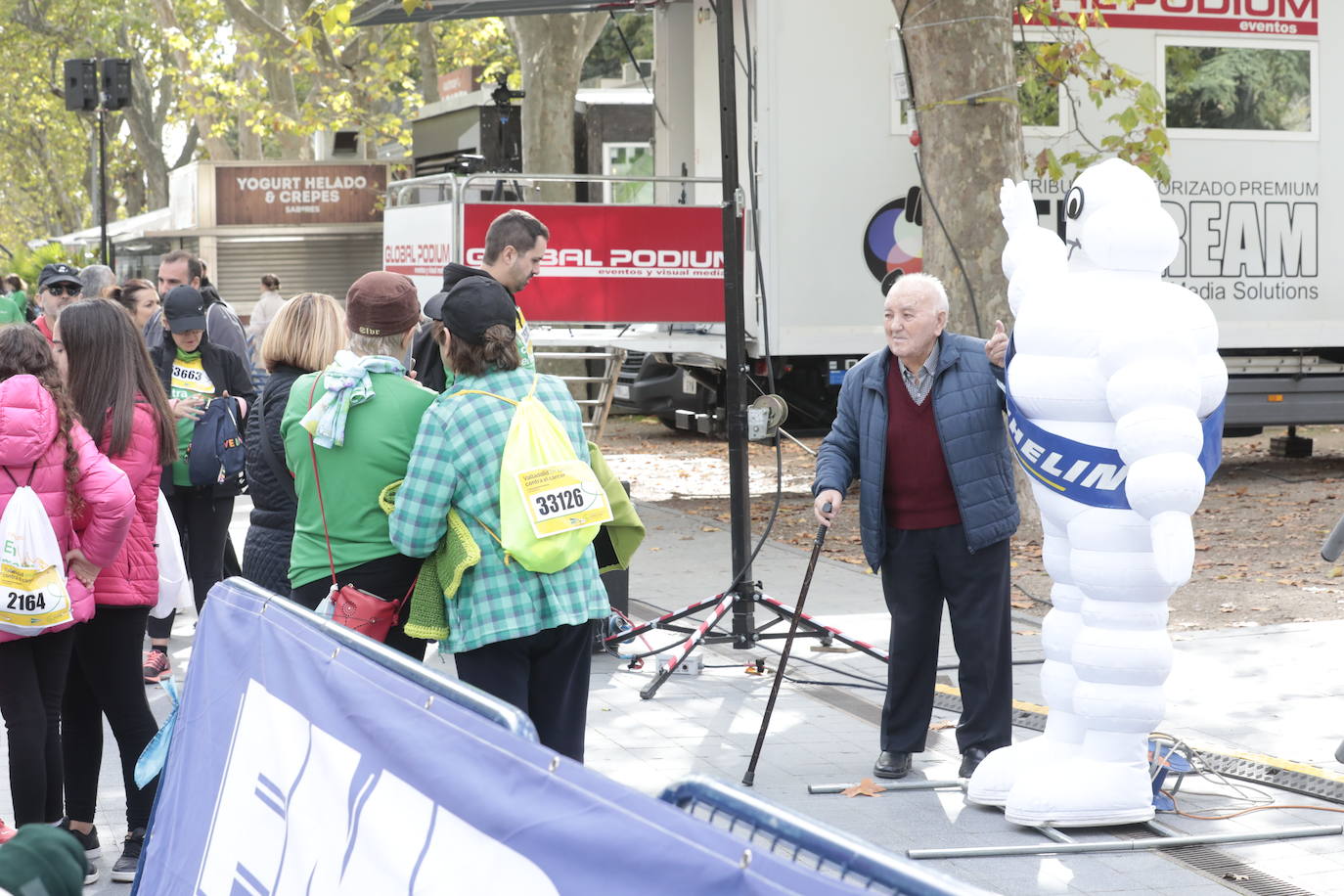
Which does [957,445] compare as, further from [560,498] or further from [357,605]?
[357,605]

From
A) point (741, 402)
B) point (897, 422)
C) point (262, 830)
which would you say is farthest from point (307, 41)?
point (262, 830)

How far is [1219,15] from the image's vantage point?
1349 centimetres

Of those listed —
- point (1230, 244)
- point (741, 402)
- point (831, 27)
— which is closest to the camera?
point (741, 402)

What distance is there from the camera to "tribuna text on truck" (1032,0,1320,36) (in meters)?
13.2

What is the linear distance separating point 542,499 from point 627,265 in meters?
8.46

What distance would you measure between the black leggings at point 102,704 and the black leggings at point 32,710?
4.1 inches

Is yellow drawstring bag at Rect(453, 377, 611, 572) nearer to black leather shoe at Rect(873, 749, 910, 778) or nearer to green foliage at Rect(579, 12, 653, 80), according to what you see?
black leather shoe at Rect(873, 749, 910, 778)

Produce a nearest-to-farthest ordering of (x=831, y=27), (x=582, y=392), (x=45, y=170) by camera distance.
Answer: (x=831, y=27)
(x=582, y=392)
(x=45, y=170)

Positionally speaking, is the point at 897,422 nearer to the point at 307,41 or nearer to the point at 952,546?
the point at 952,546

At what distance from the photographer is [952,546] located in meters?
5.85

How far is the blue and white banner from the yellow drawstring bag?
2.43 ft

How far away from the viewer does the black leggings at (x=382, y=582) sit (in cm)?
462

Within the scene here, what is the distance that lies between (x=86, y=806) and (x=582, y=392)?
12.3 metres

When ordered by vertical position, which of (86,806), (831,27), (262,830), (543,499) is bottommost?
(86,806)
